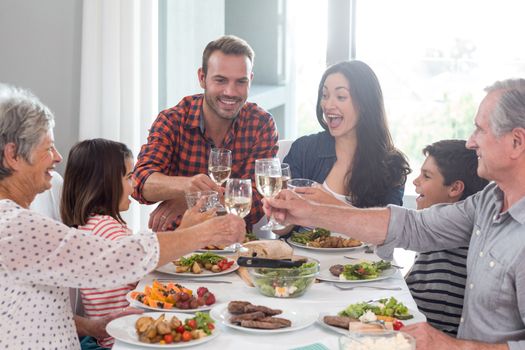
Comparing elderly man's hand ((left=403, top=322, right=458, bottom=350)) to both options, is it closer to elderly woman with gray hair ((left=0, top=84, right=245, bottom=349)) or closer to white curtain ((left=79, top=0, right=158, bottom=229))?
elderly woman with gray hair ((left=0, top=84, right=245, bottom=349))

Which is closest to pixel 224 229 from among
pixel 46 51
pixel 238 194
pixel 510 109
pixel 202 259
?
pixel 238 194

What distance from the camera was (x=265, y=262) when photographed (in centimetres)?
242

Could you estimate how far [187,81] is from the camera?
4887 mm

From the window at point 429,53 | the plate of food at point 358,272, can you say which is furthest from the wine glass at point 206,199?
the window at point 429,53

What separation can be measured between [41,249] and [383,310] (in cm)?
87

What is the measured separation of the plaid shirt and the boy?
30.9 inches

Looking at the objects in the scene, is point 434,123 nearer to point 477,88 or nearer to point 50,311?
point 477,88

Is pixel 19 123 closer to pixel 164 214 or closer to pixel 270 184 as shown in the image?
pixel 270 184

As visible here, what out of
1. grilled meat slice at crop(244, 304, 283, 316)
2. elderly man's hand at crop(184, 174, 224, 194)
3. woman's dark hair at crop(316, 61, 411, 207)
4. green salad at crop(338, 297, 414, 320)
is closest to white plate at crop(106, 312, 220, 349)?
grilled meat slice at crop(244, 304, 283, 316)

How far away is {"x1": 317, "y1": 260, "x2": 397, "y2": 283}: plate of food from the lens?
2.52 metres

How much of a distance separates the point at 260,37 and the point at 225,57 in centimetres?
208

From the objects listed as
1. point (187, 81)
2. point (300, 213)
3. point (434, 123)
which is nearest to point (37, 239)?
point (300, 213)

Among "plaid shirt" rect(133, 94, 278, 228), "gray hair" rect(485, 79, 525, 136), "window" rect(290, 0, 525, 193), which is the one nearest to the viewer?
"gray hair" rect(485, 79, 525, 136)

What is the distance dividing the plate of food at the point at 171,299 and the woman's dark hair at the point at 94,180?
1.83 ft
